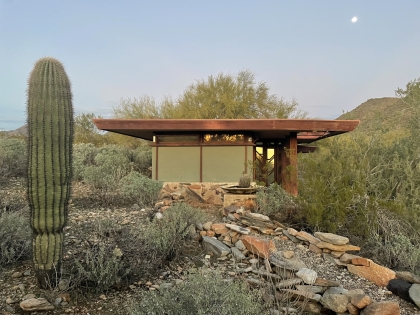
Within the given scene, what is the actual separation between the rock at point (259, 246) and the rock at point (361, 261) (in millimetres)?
1071

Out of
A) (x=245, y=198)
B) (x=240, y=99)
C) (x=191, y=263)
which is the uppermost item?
(x=240, y=99)

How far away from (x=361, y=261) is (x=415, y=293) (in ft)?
2.41

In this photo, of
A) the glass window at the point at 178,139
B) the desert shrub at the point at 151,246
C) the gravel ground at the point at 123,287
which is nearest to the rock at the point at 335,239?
the gravel ground at the point at 123,287

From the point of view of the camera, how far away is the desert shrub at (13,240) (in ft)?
12.5

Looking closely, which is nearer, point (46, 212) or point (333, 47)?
point (46, 212)

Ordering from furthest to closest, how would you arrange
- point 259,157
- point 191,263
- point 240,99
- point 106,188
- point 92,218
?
1. point 240,99
2. point 259,157
3. point 106,188
4. point 92,218
5. point 191,263

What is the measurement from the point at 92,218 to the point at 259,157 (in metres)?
8.20

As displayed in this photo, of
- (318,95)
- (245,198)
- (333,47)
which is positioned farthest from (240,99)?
(245,198)

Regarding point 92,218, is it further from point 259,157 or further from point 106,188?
point 259,157

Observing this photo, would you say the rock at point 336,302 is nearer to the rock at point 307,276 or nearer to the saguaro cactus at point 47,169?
the rock at point 307,276

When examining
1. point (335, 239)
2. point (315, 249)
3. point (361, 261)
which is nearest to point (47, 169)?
point (315, 249)


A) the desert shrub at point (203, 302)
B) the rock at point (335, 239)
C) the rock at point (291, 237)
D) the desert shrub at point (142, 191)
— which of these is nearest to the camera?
the desert shrub at point (203, 302)

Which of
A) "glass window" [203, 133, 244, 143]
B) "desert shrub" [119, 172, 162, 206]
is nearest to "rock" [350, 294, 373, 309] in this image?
"desert shrub" [119, 172, 162, 206]

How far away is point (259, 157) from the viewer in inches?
504
